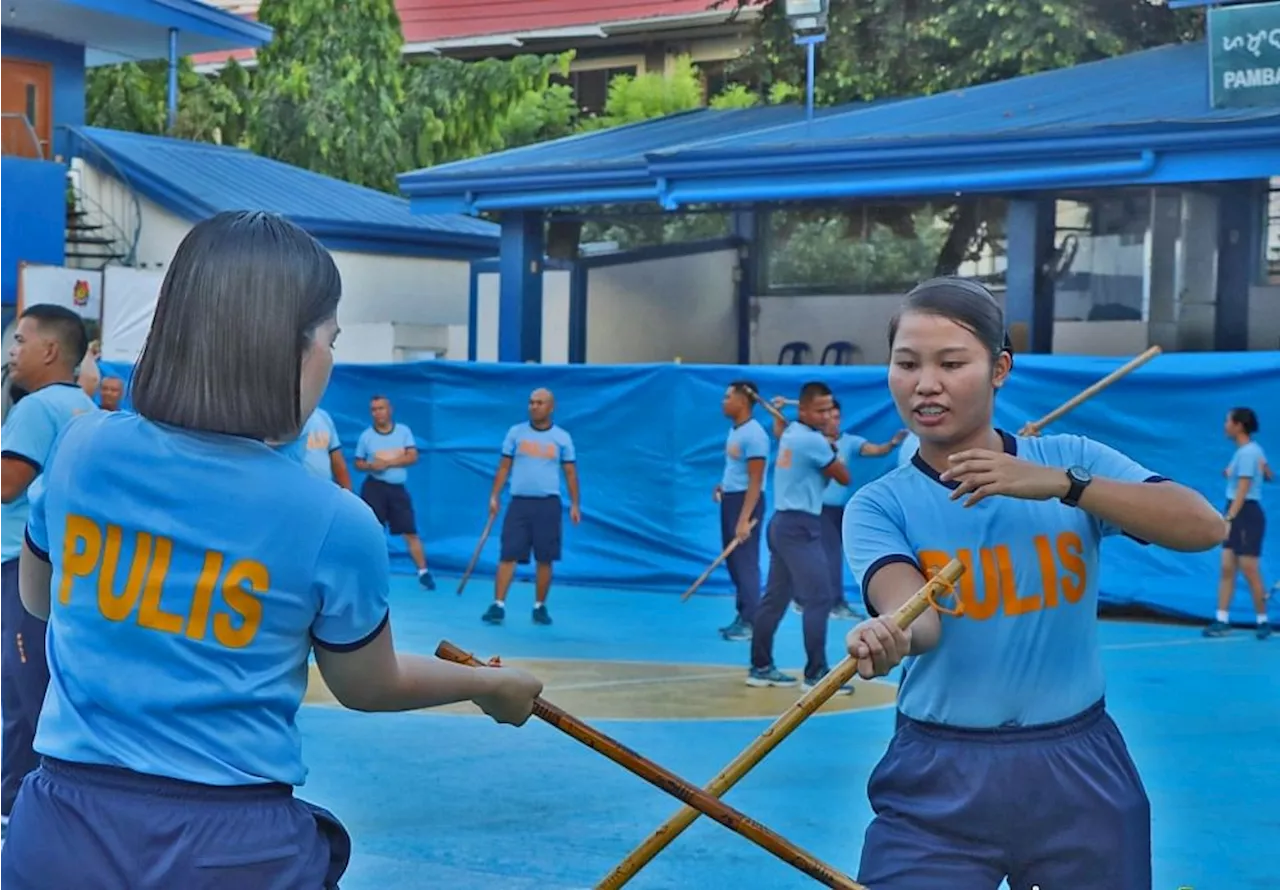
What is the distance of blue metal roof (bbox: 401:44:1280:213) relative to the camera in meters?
16.4

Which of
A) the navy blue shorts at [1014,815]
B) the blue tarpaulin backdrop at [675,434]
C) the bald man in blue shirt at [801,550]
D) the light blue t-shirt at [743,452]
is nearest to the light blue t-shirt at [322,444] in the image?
the light blue t-shirt at [743,452]

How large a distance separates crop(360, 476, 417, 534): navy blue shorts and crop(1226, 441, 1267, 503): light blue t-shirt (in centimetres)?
725

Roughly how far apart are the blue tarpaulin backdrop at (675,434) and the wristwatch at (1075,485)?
1171 centimetres

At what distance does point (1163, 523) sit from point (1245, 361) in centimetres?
1181

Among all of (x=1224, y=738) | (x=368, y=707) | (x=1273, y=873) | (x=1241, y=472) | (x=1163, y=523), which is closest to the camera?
(x=368, y=707)

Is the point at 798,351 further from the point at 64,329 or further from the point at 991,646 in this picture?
A: the point at 991,646

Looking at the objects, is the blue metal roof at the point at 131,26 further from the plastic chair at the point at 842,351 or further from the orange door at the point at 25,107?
the plastic chair at the point at 842,351

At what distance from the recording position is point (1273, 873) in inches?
290

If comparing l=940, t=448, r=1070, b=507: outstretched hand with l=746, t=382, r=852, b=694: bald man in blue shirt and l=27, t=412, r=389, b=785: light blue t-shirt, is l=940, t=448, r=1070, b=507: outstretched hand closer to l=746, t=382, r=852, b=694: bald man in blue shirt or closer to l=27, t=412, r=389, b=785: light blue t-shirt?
l=27, t=412, r=389, b=785: light blue t-shirt

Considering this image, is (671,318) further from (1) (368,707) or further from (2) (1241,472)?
(1) (368,707)

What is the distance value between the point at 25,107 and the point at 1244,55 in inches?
644

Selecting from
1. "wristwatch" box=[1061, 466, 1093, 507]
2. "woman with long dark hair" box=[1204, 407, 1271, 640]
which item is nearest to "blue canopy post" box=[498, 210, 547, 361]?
"woman with long dark hair" box=[1204, 407, 1271, 640]

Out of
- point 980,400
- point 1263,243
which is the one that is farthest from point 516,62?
point 980,400

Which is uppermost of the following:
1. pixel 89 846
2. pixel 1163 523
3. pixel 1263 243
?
pixel 1263 243
